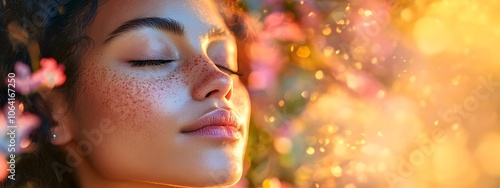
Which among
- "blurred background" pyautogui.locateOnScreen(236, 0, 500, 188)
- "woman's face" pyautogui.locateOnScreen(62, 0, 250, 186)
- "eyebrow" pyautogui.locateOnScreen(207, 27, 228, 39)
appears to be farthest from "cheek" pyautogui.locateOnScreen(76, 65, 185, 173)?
"blurred background" pyautogui.locateOnScreen(236, 0, 500, 188)

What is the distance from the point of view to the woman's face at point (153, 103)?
3.24ft

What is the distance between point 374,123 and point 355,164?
0.09m

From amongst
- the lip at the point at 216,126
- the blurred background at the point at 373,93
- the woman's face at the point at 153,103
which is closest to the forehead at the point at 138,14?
the woman's face at the point at 153,103

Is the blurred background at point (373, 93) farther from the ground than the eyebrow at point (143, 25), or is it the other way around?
the eyebrow at point (143, 25)

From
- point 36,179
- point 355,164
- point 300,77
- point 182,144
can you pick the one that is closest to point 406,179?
point 355,164

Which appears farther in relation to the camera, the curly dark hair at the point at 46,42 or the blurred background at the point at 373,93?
the blurred background at the point at 373,93

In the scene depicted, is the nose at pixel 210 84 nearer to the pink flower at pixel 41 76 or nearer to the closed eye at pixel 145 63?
the closed eye at pixel 145 63

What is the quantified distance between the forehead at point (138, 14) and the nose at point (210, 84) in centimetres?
7

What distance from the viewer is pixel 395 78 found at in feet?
4.43

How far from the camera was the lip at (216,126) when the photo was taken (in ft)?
3.23

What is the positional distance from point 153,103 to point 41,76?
190 mm

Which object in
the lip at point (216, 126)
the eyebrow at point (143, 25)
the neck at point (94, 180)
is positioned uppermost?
the eyebrow at point (143, 25)

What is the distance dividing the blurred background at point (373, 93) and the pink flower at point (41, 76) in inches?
16.3

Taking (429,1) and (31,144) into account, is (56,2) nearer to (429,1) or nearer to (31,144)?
(31,144)
